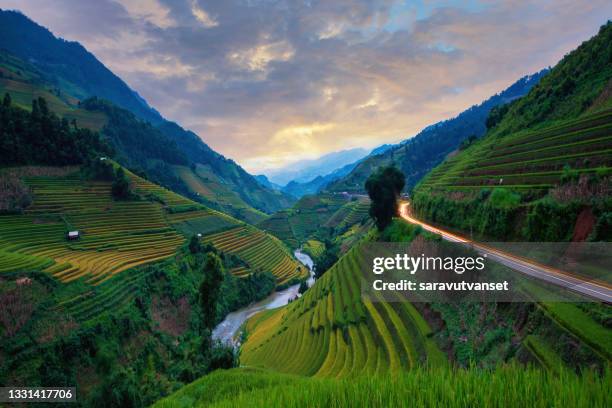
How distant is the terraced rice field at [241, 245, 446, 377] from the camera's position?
17.9 meters

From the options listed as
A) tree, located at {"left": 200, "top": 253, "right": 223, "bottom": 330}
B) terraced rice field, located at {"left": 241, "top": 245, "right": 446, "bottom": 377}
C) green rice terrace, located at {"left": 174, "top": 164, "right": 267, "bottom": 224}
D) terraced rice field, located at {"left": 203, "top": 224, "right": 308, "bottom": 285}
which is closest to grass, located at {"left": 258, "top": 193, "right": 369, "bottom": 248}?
green rice terrace, located at {"left": 174, "top": 164, "right": 267, "bottom": 224}

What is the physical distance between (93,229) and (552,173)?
64.3m

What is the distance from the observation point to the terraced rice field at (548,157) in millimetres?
22141

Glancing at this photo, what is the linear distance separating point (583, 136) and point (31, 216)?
7237 cm

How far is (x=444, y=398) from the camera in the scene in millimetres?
3787

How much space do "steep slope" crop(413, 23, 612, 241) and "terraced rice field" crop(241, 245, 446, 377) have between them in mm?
10665

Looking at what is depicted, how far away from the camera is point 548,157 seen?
2652cm

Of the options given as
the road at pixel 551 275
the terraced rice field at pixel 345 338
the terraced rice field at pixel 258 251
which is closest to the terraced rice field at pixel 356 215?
the terraced rice field at pixel 258 251

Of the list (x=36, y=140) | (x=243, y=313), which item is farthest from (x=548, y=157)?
(x=36, y=140)

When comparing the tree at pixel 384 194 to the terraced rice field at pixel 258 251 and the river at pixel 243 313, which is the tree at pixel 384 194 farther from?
the terraced rice field at pixel 258 251

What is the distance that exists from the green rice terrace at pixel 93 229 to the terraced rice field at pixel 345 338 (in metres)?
24.0

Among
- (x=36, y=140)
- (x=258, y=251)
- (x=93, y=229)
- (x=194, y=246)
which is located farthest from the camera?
(x=258, y=251)

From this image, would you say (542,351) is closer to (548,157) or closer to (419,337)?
(419,337)

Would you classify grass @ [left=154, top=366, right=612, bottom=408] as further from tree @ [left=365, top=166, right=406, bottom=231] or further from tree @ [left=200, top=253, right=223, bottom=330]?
tree @ [left=365, top=166, right=406, bottom=231]
